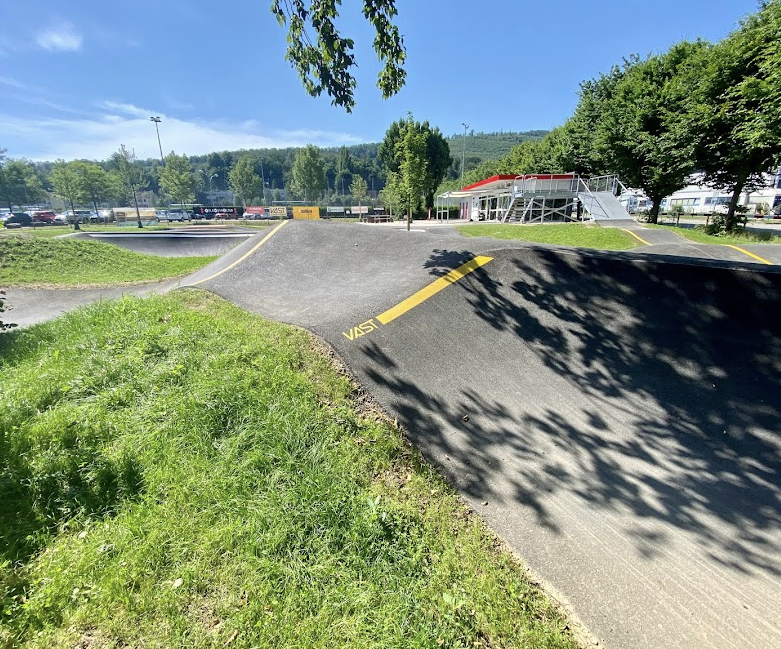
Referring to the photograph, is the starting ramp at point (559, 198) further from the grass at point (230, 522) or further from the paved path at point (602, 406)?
the grass at point (230, 522)

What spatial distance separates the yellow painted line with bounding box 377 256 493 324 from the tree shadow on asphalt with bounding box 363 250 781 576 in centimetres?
22

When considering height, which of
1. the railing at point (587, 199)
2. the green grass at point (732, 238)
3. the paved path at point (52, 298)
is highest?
the railing at point (587, 199)

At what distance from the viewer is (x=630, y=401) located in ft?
→ 15.8

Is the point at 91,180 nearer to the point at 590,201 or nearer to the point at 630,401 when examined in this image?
the point at 590,201

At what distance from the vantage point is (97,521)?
278 cm

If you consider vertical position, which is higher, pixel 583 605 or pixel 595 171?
pixel 595 171

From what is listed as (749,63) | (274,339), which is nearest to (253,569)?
(274,339)

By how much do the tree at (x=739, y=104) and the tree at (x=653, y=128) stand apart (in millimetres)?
856

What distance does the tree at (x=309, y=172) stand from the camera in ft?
228

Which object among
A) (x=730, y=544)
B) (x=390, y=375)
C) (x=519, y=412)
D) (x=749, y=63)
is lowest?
(x=730, y=544)

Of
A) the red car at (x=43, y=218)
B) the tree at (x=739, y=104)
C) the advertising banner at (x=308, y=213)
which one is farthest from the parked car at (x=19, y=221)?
the tree at (x=739, y=104)

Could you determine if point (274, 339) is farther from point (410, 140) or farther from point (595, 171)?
point (595, 171)

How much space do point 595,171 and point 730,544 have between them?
33082 mm

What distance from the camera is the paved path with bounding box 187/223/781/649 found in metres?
2.79
